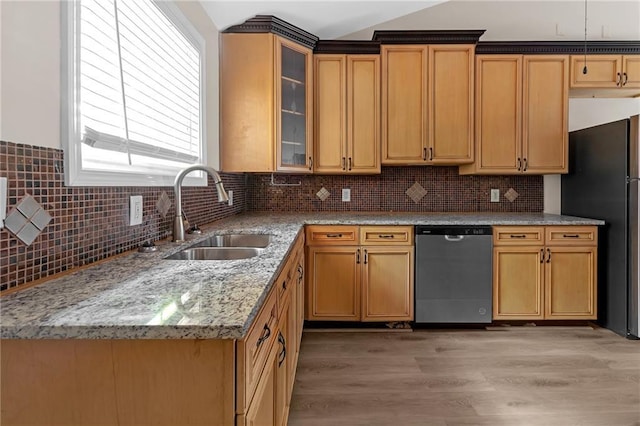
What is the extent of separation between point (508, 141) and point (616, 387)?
189 cm

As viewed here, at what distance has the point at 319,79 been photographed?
3234mm

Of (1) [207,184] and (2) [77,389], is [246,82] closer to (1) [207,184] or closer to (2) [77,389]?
(1) [207,184]

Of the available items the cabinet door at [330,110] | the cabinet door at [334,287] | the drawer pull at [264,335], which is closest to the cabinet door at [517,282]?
the cabinet door at [334,287]

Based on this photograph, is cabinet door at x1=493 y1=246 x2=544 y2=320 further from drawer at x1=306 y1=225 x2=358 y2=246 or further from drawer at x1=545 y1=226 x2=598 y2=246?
drawer at x1=306 y1=225 x2=358 y2=246

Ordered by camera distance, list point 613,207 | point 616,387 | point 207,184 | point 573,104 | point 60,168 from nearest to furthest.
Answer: point 60,168 → point 616,387 → point 207,184 → point 613,207 → point 573,104

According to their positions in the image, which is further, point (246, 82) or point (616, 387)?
point (246, 82)

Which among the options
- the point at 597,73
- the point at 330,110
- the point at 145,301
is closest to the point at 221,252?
the point at 145,301

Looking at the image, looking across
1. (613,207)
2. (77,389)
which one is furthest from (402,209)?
(77,389)

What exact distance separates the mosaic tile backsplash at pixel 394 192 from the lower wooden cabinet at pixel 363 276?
705 mm

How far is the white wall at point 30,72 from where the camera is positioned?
0.94 meters

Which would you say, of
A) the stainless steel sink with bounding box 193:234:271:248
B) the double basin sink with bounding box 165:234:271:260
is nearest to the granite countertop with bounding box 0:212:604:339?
the double basin sink with bounding box 165:234:271:260

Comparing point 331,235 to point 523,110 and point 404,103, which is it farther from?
point 523,110

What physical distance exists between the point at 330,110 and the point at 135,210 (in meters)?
2.03

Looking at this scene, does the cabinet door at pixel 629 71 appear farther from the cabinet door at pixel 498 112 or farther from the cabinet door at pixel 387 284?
the cabinet door at pixel 387 284
